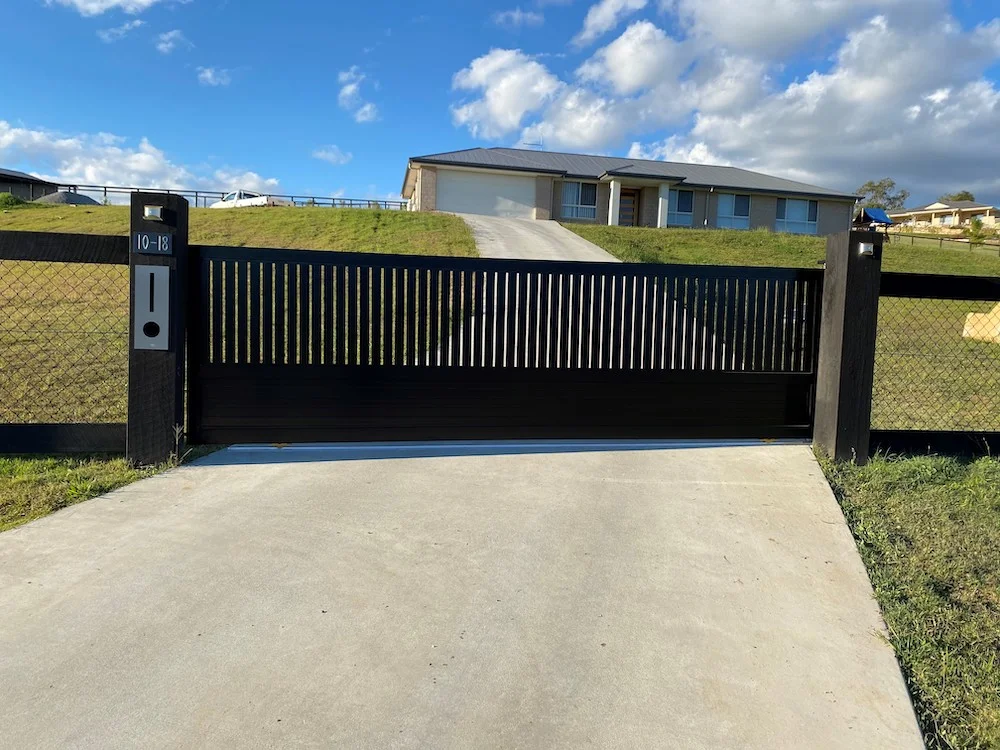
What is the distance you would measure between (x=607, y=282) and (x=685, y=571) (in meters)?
2.86

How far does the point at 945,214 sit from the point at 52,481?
101528mm

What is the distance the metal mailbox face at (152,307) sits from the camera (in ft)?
16.4

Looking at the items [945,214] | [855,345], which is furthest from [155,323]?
[945,214]

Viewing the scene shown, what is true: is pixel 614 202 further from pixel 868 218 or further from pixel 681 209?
pixel 868 218

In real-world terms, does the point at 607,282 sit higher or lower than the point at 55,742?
higher

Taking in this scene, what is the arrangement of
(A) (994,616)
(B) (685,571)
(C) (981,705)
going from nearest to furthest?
(C) (981,705)
(A) (994,616)
(B) (685,571)

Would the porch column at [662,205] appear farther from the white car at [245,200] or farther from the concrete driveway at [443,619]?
the concrete driveway at [443,619]

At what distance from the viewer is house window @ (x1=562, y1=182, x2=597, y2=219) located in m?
33.3

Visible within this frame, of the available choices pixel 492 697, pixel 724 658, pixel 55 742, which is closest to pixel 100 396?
pixel 55 742

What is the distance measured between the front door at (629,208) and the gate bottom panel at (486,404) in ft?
98.0

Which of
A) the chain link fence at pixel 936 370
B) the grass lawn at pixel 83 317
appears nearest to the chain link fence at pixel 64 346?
the grass lawn at pixel 83 317

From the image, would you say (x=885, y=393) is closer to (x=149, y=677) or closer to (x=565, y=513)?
(x=565, y=513)

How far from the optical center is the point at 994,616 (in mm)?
3098

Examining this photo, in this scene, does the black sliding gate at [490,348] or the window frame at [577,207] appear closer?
the black sliding gate at [490,348]
